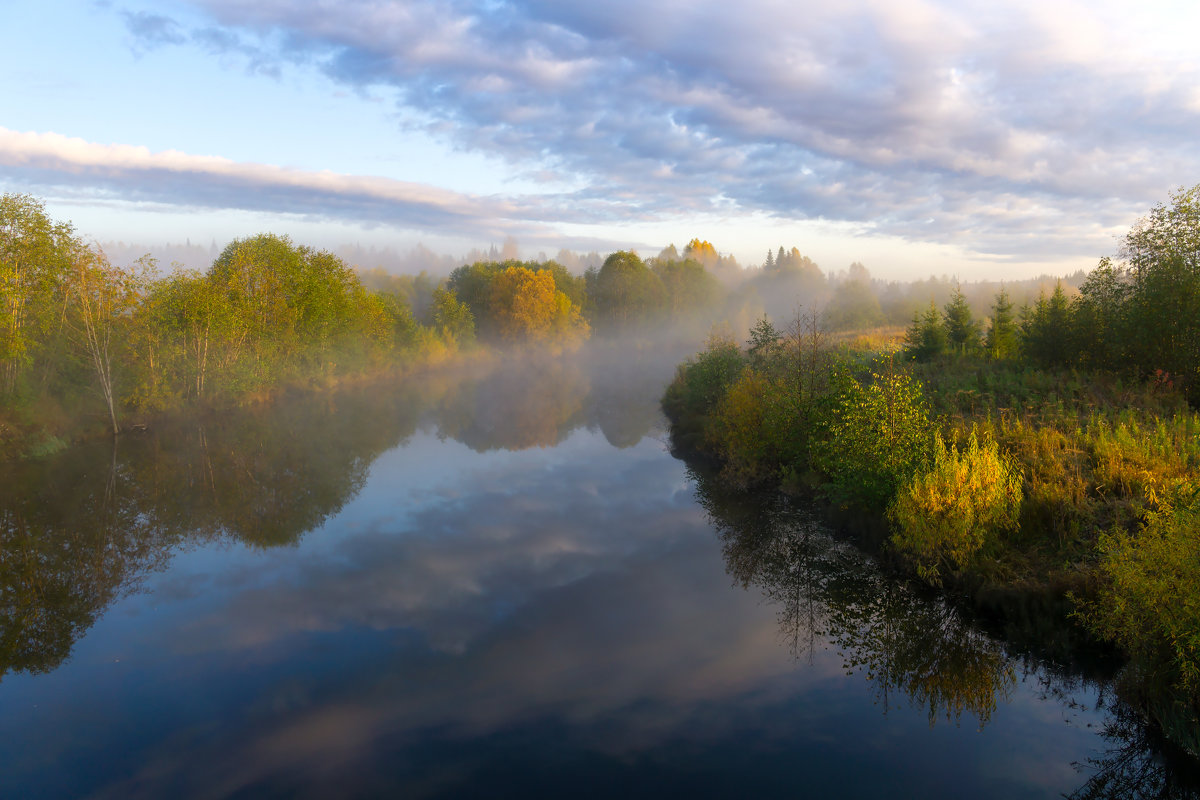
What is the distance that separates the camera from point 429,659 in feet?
42.4

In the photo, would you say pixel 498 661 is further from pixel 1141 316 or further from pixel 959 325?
pixel 959 325

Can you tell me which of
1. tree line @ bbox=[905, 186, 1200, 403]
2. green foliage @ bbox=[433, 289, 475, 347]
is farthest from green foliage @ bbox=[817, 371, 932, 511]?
green foliage @ bbox=[433, 289, 475, 347]

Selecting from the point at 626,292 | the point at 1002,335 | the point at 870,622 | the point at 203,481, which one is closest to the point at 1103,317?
the point at 1002,335

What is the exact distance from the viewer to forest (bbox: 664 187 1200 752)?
33.3 ft

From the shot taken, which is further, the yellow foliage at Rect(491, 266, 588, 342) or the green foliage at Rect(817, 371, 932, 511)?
the yellow foliage at Rect(491, 266, 588, 342)

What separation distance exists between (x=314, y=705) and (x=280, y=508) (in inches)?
540

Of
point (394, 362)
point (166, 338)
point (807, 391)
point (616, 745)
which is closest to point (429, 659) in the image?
point (616, 745)

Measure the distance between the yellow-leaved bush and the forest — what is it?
44 mm

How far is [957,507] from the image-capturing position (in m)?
14.3

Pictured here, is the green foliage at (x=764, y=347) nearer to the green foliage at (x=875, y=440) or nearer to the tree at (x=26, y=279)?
the green foliage at (x=875, y=440)

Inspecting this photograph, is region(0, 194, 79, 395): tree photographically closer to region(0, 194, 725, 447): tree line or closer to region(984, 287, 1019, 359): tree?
region(0, 194, 725, 447): tree line

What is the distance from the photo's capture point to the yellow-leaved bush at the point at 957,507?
1428 centimetres

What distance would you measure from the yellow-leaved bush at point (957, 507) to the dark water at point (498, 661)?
138 cm

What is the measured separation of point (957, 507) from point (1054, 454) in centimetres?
427
